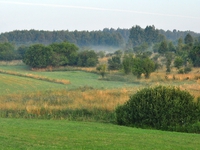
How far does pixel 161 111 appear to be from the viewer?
19469 mm

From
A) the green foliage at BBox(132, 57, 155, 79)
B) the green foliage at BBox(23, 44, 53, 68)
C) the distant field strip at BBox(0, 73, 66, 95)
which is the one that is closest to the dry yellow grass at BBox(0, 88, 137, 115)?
the distant field strip at BBox(0, 73, 66, 95)

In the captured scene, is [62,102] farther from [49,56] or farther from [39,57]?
[49,56]

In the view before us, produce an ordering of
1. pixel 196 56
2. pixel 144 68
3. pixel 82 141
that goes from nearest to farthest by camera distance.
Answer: pixel 82 141, pixel 144 68, pixel 196 56

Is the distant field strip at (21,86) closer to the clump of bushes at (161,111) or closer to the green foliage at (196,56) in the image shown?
the clump of bushes at (161,111)

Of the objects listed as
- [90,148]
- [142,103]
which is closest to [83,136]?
[90,148]

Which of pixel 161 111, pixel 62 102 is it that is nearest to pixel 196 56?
pixel 62 102

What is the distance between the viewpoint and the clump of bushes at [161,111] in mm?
19219

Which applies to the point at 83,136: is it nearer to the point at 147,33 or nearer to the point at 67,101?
the point at 67,101

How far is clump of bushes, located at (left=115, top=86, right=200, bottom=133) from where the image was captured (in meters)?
19.2

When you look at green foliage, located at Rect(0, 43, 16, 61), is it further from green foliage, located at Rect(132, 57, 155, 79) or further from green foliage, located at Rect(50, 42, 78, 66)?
green foliage, located at Rect(132, 57, 155, 79)

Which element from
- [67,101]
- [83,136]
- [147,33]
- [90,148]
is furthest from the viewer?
[147,33]

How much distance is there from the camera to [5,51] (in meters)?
104

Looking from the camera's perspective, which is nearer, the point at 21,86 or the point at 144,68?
the point at 21,86

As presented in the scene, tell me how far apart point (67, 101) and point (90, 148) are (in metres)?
19.0
